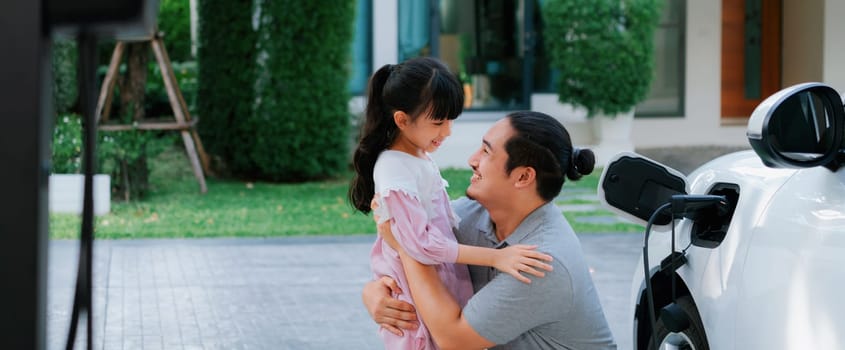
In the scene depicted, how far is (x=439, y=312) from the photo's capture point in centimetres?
286

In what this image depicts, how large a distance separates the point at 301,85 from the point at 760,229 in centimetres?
1177

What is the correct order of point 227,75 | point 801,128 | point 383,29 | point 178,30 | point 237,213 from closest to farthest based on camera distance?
point 801,128
point 237,213
point 227,75
point 383,29
point 178,30

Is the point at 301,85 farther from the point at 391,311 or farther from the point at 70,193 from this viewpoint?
the point at 391,311

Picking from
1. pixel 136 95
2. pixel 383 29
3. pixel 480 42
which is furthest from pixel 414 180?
pixel 480 42

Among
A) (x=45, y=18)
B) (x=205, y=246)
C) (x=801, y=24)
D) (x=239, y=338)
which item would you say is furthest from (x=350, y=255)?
(x=801, y=24)

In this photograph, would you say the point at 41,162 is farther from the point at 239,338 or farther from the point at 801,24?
the point at 801,24

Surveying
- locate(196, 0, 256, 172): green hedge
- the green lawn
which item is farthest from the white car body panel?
locate(196, 0, 256, 172): green hedge

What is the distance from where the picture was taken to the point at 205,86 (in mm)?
15453

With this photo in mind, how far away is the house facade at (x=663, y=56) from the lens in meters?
16.7

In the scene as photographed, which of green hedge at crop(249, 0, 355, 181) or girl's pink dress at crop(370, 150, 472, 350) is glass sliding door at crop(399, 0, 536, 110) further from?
girl's pink dress at crop(370, 150, 472, 350)

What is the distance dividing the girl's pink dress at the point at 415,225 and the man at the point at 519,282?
4 cm

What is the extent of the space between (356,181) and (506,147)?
472 millimetres

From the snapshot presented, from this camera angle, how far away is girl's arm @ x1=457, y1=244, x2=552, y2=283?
276 centimetres

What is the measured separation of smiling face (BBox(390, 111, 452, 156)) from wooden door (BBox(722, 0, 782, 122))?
16.8 metres
